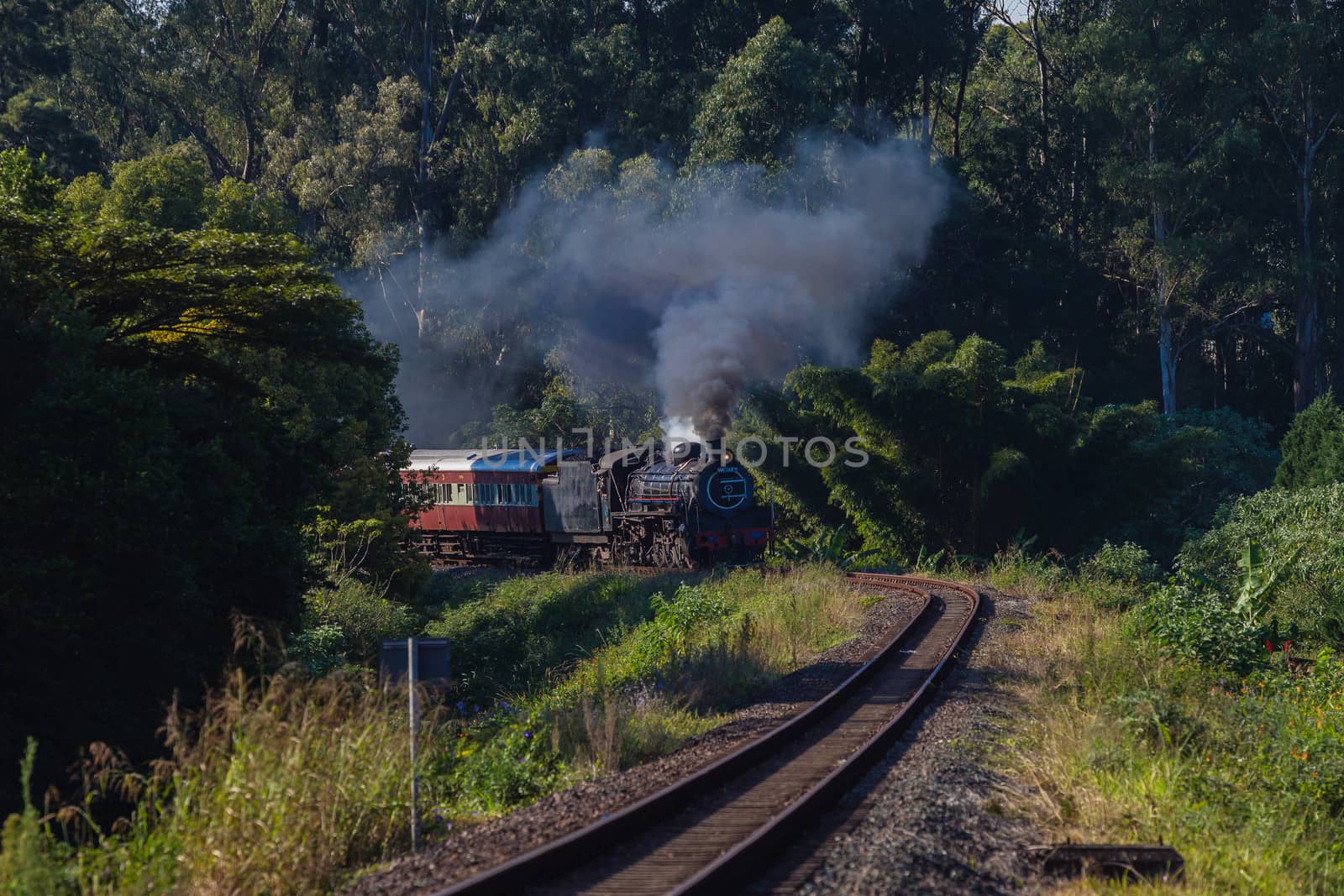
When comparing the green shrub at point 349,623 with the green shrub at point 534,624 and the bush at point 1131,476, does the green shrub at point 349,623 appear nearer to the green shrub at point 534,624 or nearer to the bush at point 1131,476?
the green shrub at point 534,624

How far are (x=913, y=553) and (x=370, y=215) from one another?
88.0ft

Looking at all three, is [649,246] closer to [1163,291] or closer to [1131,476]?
[1131,476]

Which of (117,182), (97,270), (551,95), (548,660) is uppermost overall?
(551,95)

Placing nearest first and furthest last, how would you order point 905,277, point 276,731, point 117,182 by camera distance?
point 276,731 < point 117,182 < point 905,277

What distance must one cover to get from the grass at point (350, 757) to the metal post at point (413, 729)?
177 mm

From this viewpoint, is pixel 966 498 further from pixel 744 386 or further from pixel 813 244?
pixel 813 244

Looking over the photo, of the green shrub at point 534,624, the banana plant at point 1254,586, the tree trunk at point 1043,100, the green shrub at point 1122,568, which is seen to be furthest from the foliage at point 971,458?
the tree trunk at point 1043,100

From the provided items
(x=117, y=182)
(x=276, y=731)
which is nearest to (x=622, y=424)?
(x=117, y=182)

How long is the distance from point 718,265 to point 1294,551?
72.2ft

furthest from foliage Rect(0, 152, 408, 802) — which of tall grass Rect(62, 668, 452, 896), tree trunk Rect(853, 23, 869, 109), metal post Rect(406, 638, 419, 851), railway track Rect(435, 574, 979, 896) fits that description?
tree trunk Rect(853, 23, 869, 109)

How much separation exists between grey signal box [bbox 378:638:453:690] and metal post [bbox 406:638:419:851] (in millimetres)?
40

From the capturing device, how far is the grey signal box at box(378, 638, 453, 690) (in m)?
7.51

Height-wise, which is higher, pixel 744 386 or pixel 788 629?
pixel 744 386

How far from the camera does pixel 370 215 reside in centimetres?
4512
